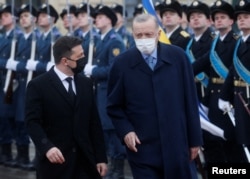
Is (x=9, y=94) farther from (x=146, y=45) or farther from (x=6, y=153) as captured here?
(x=146, y=45)

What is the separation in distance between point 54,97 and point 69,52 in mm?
335

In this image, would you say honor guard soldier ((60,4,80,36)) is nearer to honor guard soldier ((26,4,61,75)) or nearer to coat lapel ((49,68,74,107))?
honor guard soldier ((26,4,61,75))

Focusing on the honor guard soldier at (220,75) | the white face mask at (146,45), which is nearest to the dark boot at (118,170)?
the honor guard soldier at (220,75)

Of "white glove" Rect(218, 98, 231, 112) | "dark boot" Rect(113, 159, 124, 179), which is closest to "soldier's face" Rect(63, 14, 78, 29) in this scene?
"dark boot" Rect(113, 159, 124, 179)

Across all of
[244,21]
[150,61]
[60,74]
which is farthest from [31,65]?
[150,61]

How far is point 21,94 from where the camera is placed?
10.6m

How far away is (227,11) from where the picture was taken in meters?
8.83

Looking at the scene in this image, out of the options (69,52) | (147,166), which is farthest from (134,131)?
(69,52)

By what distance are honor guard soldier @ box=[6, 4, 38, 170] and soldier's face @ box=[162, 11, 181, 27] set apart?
5.77ft

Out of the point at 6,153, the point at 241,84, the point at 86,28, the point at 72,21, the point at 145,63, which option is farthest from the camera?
the point at 72,21

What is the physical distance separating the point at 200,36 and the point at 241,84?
143cm

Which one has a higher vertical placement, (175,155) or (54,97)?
(54,97)

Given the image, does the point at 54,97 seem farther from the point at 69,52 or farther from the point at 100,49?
the point at 100,49

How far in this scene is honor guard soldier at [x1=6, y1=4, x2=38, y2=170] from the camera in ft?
34.3
